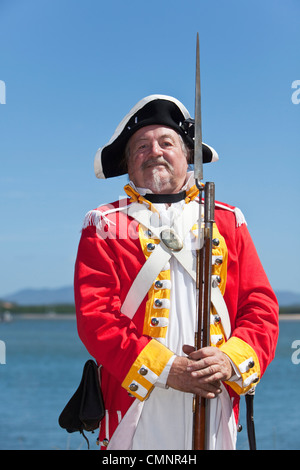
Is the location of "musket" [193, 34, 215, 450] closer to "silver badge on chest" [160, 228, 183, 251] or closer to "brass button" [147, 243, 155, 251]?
"silver badge on chest" [160, 228, 183, 251]

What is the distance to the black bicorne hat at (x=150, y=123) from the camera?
3.76m

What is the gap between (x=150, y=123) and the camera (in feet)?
12.3

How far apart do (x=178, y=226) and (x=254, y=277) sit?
476 mm

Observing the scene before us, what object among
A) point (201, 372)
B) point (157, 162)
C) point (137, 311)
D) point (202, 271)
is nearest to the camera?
point (201, 372)

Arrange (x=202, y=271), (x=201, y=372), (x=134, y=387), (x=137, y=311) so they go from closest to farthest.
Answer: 1. (x=201, y=372)
2. (x=134, y=387)
3. (x=202, y=271)
4. (x=137, y=311)

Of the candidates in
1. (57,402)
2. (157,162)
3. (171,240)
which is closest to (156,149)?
(157,162)

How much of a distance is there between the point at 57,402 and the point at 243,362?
84.0 ft

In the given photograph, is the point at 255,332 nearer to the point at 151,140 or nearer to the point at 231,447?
the point at 231,447

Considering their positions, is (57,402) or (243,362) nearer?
(243,362)

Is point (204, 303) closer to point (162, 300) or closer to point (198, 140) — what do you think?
point (162, 300)

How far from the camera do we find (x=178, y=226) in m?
3.67

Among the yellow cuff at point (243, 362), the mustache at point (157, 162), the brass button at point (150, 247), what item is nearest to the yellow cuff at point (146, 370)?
the yellow cuff at point (243, 362)

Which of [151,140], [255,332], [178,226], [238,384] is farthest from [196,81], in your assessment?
[238,384]

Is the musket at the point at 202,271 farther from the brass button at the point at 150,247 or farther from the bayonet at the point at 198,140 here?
the brass button at the point at 150,247
